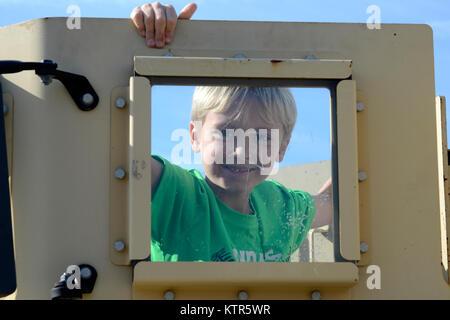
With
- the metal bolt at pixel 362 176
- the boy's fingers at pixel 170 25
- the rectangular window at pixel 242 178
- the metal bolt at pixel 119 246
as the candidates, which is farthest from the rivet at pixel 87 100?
the metal bolt at pixel 362 176

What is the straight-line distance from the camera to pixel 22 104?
2637 millimetres

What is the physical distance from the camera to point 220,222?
8.59ft

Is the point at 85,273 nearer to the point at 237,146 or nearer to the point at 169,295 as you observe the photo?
the point at 169,295

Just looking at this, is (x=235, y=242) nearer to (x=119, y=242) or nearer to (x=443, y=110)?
(x=119, y=242)

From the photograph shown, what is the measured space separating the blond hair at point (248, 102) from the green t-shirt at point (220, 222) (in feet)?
0.61

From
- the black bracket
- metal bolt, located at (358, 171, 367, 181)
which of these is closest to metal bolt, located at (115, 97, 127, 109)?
the black bracket

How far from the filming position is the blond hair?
2.59 m

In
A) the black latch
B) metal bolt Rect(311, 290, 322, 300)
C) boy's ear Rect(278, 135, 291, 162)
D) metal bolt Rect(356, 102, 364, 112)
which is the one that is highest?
metal bolt Rect(356, 102, 364, 112)

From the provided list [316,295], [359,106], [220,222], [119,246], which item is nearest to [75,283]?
[119,246]

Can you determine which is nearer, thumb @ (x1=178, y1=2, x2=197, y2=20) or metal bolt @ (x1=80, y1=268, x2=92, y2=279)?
metal bolt @ (x1=80, y1=268, x2=92, y2=279)

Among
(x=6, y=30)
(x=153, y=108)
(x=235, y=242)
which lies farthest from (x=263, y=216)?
(x=6, y=30)

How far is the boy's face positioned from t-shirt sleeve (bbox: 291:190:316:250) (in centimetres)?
12

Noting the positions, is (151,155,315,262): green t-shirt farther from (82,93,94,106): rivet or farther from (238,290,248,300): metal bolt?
(82,93,94,106): rivet

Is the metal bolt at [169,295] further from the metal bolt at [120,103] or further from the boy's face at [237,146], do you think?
the metal bolt at [120,103]
